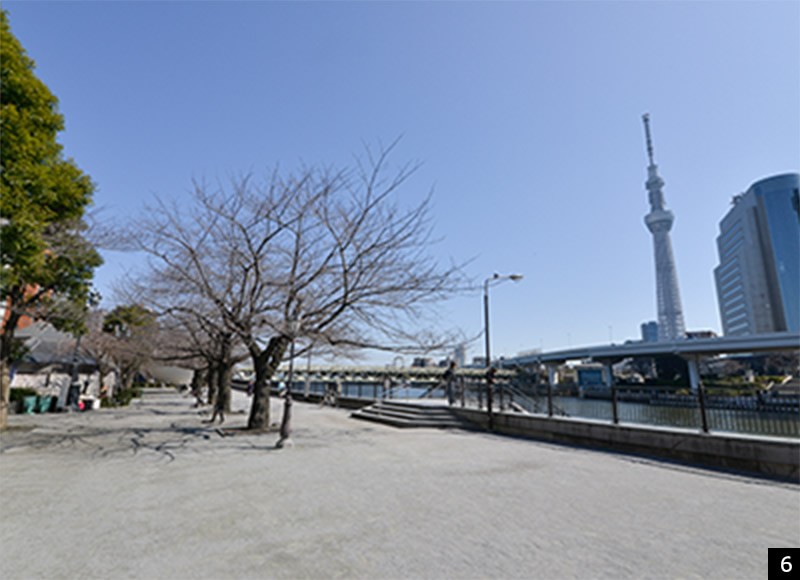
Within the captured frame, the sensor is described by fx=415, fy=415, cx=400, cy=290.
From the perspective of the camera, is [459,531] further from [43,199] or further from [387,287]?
[43,199]

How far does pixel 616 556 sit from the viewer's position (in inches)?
169

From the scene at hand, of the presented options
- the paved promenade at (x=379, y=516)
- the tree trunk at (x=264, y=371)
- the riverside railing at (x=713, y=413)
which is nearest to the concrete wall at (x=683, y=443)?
the riverside railing at (x=713, y=413)

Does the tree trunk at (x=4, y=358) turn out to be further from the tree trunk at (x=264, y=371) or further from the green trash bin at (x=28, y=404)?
the green trash bin at (x=28, y=404)

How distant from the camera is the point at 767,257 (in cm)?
13562

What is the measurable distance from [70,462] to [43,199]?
23.2 feet

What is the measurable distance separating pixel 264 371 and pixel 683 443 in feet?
41.0

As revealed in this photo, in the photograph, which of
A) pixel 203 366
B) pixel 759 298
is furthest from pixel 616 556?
pixel 759 298

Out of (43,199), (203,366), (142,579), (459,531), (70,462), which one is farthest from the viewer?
(203,366)

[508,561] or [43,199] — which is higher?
[43,199]

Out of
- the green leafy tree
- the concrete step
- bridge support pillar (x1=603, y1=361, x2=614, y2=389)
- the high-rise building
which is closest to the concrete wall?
the concrete step

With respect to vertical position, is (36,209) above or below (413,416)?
above

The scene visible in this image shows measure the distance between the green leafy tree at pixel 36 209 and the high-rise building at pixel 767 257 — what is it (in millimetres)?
169054

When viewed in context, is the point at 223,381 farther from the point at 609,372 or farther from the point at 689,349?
the point at 609,372

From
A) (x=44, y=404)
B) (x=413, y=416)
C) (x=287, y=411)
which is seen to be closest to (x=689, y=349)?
(x=413, y=416)
